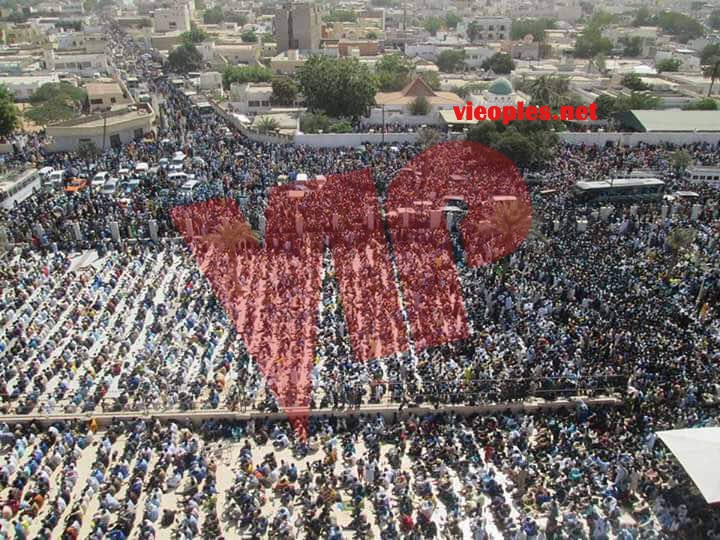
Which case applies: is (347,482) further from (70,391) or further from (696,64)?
(696,64)

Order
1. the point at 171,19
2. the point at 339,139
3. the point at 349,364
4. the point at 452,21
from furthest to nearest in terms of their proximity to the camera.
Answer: the point at 452,21 → the point at 171,19 → the point at 339,139 → the point at 349,364

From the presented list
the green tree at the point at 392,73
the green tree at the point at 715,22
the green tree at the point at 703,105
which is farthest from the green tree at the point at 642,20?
the green tree at the point at 703,105

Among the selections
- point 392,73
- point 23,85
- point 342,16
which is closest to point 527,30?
point 342,16

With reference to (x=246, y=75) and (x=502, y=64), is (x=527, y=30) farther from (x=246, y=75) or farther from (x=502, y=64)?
(x=246, y=75)

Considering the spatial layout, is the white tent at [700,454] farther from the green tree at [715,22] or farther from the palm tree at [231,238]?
the green tree at [715,22]

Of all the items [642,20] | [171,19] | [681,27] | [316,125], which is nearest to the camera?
[316,125]

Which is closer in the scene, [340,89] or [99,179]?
[99,179]
